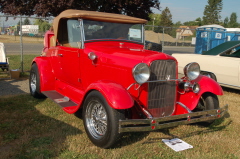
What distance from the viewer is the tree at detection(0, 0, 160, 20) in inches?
313

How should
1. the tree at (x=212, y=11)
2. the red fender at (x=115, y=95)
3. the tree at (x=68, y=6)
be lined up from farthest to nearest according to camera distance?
1. the tree at (x=212, y=11)
2. the tree at (x=68, y=6)
3. the red fender at (x=115, y=95)

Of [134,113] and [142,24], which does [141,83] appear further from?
[142,24]

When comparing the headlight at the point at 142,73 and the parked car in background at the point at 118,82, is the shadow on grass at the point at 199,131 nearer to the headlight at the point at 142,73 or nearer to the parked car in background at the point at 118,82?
the parked car in background at the point at 118,82

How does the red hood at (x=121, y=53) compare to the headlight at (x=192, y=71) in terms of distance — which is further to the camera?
the headlight at (x=192, y=71)

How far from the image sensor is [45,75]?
5293 millimetres

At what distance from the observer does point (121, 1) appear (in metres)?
8.27

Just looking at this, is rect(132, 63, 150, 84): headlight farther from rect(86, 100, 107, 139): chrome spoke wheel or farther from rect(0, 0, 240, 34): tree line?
rect(0, 0, 240, 34): tree line

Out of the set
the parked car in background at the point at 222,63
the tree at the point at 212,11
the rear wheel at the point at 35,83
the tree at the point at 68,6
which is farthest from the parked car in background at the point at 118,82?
the tree at the point at 212,11

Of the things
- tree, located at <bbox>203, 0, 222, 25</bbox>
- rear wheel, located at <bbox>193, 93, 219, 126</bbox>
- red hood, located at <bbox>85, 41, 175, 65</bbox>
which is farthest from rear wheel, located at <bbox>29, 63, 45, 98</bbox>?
tree, located at <bbox>203, 0, 222, 25</bbox>

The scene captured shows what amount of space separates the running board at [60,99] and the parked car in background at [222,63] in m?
3.85

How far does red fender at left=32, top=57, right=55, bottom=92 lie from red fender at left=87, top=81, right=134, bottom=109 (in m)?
2.29

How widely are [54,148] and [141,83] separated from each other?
150 centimetres

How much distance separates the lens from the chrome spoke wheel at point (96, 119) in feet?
→ 11.2

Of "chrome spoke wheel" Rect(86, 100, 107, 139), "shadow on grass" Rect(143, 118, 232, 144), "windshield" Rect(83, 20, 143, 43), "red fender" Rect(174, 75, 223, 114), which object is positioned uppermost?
"windshield" Rect(83, 20, 143, 43)
